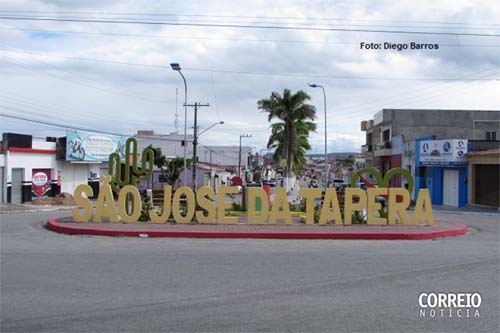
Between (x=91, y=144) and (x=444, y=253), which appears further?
(x=91, y=144)

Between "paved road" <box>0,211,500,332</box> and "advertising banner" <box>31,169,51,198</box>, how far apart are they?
25.4 meters

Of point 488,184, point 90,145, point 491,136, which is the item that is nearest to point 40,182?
point 90,145

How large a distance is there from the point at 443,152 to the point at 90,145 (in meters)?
26.2

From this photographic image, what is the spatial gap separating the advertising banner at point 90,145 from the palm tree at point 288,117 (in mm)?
16049

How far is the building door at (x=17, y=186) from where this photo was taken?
3785cm

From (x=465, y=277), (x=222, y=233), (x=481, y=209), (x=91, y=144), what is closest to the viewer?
(x=465, y=277)

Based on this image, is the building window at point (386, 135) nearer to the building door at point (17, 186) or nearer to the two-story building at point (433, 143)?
the two-story building at point (433, 143)

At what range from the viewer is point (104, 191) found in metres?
20.8

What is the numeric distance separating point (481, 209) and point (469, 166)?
14.5 ft

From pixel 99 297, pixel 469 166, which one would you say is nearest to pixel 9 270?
pixel 99 297

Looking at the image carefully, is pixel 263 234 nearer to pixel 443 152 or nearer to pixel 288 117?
pixel 443 152

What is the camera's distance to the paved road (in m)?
7.48

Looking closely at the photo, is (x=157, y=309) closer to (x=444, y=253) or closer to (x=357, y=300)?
(x=357, y=300)

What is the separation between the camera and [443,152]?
41.2m
